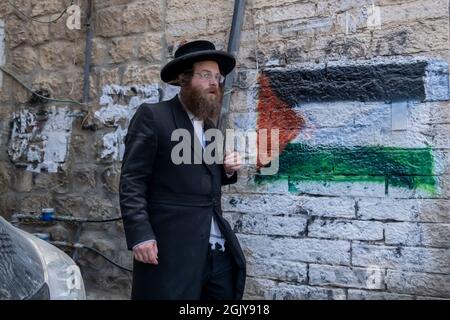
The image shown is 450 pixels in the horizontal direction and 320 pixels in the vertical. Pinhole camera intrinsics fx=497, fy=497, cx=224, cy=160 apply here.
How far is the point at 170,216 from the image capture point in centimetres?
267

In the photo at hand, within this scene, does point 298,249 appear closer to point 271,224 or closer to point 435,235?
point 271,224

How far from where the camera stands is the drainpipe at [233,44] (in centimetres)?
387

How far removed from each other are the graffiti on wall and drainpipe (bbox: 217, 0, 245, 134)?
256 millimetres

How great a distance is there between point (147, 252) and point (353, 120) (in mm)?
1836

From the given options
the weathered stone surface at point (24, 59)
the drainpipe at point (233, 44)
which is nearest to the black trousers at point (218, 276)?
the drainpipe at point (233, 44)

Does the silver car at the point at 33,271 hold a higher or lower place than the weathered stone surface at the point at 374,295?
higher

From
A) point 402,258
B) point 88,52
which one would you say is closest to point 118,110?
point 88,52

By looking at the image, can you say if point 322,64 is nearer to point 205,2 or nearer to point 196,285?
point 205,2

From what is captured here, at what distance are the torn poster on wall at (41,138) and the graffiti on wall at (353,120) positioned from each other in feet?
6.46

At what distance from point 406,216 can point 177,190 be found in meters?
1.65

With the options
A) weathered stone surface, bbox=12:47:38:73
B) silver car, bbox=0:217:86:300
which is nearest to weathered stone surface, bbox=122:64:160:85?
weathered stone surface, bbox=12:47:38:73

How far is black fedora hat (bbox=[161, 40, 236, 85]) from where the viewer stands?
280 centimetres

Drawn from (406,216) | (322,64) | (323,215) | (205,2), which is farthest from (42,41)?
(406,216)

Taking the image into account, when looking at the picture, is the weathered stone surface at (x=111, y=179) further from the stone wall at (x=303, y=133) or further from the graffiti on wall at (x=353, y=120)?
the graffiti on wall at (x=353, y=120)
